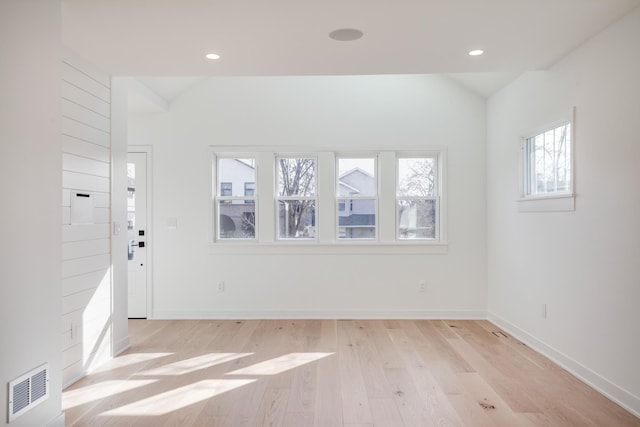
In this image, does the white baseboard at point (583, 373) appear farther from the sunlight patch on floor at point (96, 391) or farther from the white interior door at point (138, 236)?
the white interior door at point (138, 236)

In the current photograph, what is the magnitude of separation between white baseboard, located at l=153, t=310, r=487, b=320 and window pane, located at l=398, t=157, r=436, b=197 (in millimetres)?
1475

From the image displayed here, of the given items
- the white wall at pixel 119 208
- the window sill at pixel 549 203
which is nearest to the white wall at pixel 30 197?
the white wall at pixel 119 208

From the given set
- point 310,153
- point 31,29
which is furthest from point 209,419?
point 310,153

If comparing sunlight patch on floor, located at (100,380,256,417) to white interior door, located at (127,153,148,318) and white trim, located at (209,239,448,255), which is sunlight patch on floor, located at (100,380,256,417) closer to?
white trim, located at (209,239,448,255)

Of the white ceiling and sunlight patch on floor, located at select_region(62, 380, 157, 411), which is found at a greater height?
the white ceiling

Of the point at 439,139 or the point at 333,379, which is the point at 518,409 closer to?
the point at 333,379

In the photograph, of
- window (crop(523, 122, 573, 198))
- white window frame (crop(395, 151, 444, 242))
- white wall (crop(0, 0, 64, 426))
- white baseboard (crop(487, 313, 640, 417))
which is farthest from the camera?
white window frame (crop(395, 151, 444, 242))

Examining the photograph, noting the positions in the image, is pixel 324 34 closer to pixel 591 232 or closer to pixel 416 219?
pixel 591 232

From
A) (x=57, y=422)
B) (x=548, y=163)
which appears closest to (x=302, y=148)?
(x=548, y=163)

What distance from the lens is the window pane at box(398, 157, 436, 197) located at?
4.88 metres

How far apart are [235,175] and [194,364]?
2411 millimetres

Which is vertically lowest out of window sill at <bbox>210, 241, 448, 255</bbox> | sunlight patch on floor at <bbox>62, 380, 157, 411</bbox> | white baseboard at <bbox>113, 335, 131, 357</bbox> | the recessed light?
sunlight patch on floor at <bbox>62, 380, 157, 411</bbox>

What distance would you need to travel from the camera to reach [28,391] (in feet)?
6.47

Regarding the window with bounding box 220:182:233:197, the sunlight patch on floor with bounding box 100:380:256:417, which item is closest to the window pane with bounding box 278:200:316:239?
the window with bounding box 220:182:233:197
